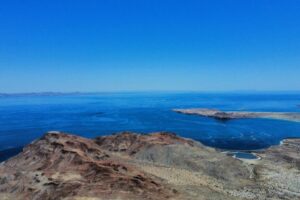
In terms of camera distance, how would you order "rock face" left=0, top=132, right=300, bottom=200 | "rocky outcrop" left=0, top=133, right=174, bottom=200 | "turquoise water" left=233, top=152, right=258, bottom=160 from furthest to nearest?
1. "turquoise water" left=233, top=152, right=258, bottom=160
2. "rock face" left=0, top=132, right=300, bottom=200
3. "rocky outcrop" left=0, top=133, right=174, bottom=200

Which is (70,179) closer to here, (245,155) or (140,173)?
(140,173)

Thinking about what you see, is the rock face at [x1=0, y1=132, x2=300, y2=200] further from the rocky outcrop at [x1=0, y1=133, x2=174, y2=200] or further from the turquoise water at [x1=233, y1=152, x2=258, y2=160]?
the turquoise water at [x1=233, y1=152, x2=258, y2=160]

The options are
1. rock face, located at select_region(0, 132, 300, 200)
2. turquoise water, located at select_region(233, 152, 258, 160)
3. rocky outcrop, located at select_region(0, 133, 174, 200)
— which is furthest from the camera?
turquoise water, located at select_region(233, 152, 258, 160)

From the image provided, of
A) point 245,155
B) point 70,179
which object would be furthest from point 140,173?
point 245,155

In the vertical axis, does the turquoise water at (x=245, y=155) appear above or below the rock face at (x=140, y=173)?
below

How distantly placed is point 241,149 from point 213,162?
2965cm

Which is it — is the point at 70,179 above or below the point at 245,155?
above

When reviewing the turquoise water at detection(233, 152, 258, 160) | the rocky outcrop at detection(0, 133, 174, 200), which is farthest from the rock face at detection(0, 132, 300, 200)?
the turquoise water at detection(233, 152, 258, 160)

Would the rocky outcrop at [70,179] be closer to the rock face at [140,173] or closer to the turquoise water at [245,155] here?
the rock face at [140,173]

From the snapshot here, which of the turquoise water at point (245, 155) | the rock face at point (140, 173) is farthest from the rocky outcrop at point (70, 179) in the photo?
the turquoise water at point (245, 155)

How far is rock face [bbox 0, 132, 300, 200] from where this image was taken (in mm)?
45875

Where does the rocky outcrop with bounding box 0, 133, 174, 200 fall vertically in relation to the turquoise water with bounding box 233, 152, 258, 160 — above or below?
above

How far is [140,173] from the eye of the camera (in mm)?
50594

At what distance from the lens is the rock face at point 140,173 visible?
4588cm
